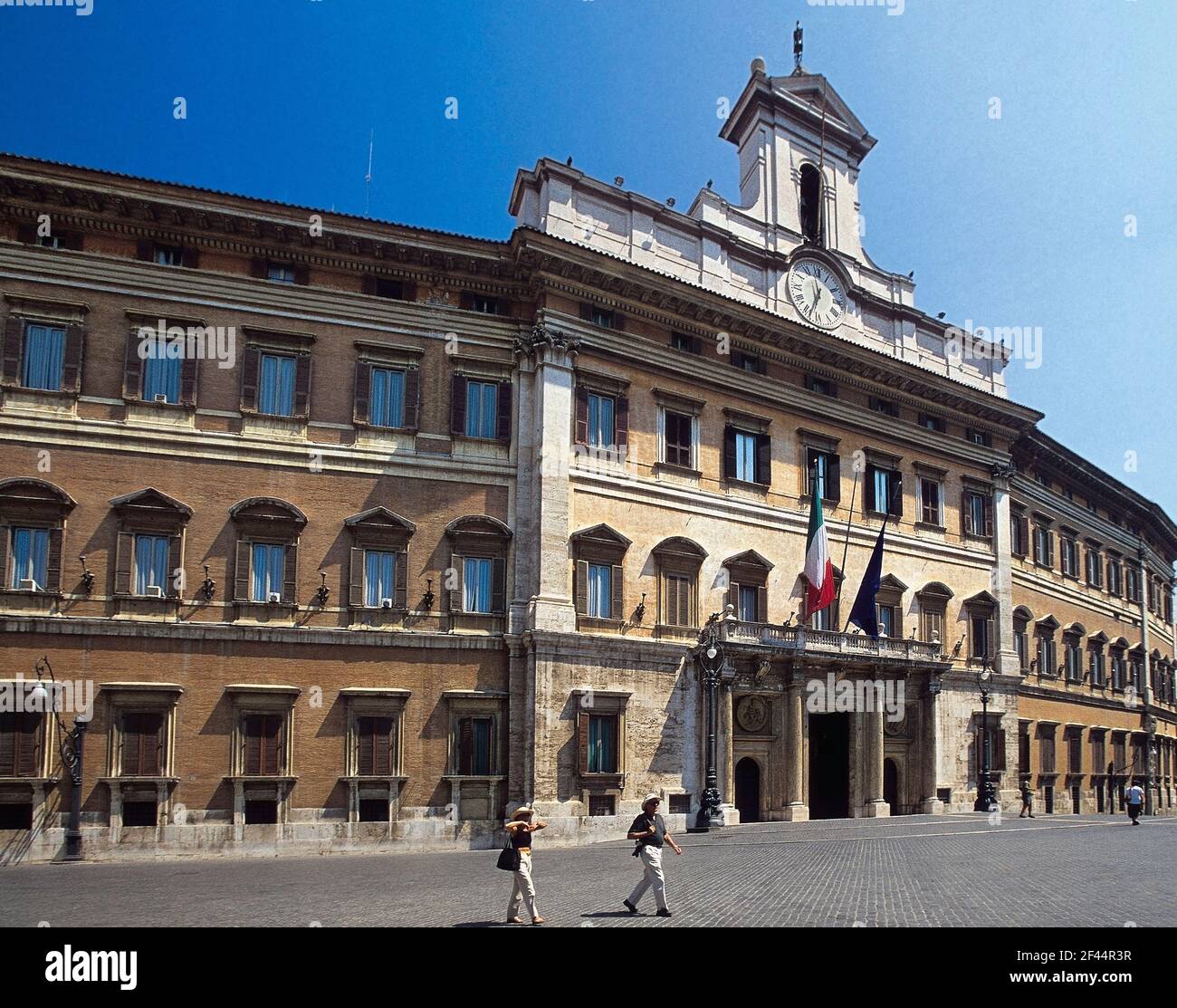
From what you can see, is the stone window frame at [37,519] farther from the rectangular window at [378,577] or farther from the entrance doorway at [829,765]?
the entrance doorway at [829,765]

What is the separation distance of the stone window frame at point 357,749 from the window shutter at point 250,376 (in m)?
7.65

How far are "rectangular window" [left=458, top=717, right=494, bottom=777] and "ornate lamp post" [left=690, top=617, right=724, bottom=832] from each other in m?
5.87

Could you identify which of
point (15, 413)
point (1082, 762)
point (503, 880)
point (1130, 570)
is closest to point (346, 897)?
point (503, 880)

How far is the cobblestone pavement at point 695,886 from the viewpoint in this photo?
1309cm

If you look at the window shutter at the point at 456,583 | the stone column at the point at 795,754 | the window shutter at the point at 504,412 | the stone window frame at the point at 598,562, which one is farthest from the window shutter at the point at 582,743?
the window shutter at the point at 504,412

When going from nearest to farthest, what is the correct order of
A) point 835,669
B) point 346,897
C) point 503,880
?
point 346,897 → point 503,880 → point 835,669

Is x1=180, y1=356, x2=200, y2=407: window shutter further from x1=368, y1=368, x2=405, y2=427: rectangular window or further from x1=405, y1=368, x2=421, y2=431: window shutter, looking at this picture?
x1=405, y1=368, x2=421, y2=431: window shutter

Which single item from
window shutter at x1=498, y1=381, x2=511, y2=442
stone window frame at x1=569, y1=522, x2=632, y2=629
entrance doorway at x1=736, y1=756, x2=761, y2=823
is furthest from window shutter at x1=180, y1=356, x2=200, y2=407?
entrance doorway at x1=736, y1=756, x2=761, y2=823

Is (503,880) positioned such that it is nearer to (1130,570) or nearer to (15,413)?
(15,413)

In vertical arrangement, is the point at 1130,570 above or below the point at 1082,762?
above

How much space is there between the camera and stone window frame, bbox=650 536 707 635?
2909cm

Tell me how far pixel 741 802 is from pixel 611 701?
5885 mm

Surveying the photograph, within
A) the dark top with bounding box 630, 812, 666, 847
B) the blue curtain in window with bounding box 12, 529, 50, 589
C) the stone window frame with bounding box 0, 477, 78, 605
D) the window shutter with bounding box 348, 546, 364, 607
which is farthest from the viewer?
the window shutter with bounding box 348, 546, 364, 607

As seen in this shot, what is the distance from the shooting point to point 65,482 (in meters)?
23.7
